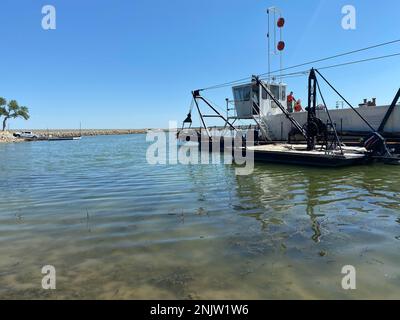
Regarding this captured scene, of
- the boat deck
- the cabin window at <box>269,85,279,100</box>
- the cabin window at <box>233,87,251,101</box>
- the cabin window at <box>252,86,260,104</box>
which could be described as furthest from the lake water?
the cabin window at <box>269,85,279,100</box>

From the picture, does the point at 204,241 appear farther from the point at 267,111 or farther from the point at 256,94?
the point at 267,111

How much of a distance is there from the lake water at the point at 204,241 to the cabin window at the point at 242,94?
2090cm

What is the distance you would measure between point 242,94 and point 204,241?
28623 mm

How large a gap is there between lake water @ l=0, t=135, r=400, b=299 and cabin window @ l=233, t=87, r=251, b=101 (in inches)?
823

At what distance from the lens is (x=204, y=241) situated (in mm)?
7375

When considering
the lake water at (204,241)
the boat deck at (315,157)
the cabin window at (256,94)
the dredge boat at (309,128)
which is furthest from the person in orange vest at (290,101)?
the lake water at (204,241)

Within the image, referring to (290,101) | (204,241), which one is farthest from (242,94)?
(204,241)

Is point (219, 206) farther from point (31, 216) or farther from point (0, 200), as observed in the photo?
point (0, 200)

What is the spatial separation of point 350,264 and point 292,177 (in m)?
10.6

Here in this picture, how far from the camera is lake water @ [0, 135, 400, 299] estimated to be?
17.4ft

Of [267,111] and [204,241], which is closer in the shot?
[204,241]

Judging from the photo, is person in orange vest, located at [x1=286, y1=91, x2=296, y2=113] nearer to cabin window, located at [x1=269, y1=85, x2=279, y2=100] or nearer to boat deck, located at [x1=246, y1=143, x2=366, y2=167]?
cabin window, located at [x1=269, y1=85, x2=279, y2=100]
